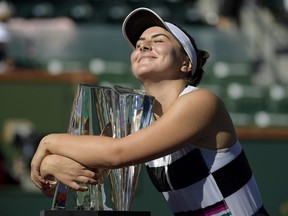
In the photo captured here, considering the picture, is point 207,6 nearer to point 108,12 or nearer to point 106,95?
point 108,12

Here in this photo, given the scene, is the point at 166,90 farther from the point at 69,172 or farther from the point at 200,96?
the point at 69,172

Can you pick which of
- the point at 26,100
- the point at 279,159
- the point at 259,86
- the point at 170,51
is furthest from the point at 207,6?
the point at 170,51

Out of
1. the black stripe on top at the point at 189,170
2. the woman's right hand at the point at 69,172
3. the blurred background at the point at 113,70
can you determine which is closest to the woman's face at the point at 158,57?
the black stripe on top at the point at 189,170

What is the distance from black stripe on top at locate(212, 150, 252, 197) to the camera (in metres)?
2.69

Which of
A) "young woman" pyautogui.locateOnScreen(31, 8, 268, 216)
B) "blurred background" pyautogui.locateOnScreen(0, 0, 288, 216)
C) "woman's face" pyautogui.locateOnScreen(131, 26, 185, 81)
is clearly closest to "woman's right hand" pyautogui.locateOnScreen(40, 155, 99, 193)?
"young woman" pyautogui.locateOnScreen(31, 8, 268, 216)

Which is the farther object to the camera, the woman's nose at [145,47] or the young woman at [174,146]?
the woman's nose at [145,47]

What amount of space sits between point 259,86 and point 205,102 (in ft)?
27.7

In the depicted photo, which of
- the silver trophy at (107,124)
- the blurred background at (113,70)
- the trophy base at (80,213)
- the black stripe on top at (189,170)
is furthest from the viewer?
the blurred background at (113,70)

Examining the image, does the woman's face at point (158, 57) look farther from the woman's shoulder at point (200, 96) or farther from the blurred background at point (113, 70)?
the blurred background at point (113, 70)

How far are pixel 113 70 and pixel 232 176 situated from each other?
7.95 m

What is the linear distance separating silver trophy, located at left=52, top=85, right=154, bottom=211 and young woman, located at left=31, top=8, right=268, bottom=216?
0.17 feet

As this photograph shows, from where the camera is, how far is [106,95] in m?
2.58

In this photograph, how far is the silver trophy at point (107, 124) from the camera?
2.53 meters

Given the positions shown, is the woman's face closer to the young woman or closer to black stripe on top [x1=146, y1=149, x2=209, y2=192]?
the young woman
